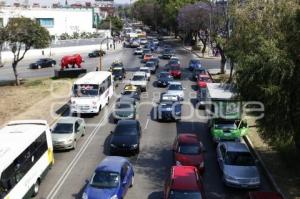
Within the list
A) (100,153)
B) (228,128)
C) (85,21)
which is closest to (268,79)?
(228,128)

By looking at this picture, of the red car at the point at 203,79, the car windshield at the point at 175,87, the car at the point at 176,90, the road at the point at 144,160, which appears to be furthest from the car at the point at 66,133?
the red car at the point at 203,79

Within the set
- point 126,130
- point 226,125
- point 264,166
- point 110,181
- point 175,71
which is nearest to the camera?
point 110,181

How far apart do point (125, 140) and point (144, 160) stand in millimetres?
1562

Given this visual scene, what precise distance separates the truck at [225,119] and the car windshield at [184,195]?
1001cm

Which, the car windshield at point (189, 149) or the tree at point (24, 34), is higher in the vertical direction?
the tree at point (24, 34)

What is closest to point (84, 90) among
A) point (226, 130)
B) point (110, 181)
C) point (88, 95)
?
point (88, 95)

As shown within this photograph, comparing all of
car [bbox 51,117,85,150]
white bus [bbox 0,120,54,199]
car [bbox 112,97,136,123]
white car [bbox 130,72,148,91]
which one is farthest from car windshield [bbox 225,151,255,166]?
white car [bbox 130,72,148,91]

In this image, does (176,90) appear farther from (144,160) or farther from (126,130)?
(144,160)

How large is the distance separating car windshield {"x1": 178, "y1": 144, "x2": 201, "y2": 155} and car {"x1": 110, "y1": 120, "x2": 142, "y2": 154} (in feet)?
9.98

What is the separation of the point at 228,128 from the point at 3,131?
13.4 m

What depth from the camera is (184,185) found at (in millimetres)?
18812

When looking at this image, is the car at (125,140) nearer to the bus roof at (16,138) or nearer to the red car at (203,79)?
the bus roof at (16,138)

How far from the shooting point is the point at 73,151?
1082 inches

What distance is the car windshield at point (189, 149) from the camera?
79.3 ft
